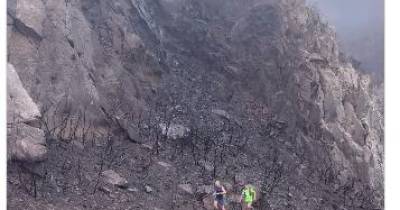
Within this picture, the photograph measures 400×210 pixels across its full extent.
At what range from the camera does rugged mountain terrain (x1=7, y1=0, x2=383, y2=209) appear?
12.9m

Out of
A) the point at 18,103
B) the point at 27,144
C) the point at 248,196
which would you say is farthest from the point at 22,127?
the point at 248,196

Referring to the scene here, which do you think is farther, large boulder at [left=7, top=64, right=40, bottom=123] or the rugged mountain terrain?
the rugged mountain terrain

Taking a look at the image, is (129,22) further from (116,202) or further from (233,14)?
(116,202)

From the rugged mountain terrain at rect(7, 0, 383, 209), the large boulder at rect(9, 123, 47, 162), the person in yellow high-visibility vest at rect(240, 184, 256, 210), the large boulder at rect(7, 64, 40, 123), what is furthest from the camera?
the person in yellow high-visibility vest at rect(240, 184, 256, 210)

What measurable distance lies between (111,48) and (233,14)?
375 inches

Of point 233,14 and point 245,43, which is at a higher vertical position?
point 233,14

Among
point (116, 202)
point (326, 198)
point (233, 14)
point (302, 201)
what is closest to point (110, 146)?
point (116, 202)

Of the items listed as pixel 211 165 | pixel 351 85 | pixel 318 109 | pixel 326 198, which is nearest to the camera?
pixel 211 165

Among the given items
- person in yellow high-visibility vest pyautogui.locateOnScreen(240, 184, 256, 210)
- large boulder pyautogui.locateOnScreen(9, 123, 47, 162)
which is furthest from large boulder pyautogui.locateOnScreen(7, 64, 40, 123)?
person in yellow high-visibility vest pyautogui.locateOnScreen(240, 184, 256, 210)

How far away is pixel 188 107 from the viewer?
59.7 feet

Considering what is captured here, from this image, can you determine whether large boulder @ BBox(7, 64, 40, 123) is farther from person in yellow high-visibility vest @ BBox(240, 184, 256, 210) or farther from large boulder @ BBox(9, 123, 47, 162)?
person in yellow high-visibility vest @ BBox(240, 184, 256, 210)

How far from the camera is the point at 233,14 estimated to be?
25.1 meters

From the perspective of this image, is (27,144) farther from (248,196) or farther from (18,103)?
(248,196)

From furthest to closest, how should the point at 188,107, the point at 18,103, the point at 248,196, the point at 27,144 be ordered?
the point at 188,107 → the point at 248,196 → the point at 18,103 → the point at 27,144
